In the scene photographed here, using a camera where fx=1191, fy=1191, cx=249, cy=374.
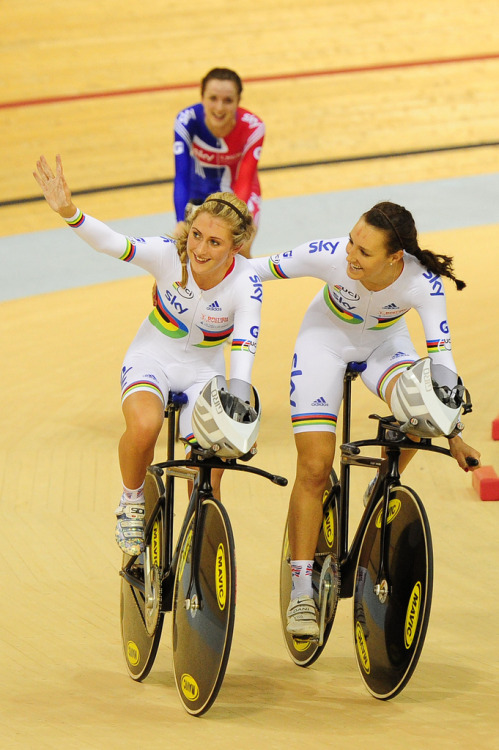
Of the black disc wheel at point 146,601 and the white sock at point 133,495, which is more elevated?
the white sock at point 133,495

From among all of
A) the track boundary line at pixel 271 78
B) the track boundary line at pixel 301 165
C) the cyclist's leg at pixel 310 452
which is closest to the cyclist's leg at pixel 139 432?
the cyclist's leg at pixel 310 452

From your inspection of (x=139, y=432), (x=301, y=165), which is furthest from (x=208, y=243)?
(x=301, y=165)

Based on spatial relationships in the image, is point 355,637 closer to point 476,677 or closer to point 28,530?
point 476,677

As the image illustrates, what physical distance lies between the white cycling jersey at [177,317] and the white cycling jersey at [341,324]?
0.17m

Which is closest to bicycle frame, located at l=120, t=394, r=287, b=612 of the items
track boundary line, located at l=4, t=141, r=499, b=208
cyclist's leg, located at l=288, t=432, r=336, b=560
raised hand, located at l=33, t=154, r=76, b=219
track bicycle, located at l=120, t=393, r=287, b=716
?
track bicycle, located at l=120, t=393, r=287, b=716

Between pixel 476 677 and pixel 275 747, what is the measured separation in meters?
0.77

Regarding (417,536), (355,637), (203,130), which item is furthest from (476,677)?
(203,130)

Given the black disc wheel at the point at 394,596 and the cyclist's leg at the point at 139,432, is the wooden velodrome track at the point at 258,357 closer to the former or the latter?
the black disc wheel at the point at 394,596

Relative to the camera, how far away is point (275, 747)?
9.21ft

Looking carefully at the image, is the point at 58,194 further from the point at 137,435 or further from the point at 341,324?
the point at 341,324

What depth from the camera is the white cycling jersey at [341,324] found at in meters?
3.34

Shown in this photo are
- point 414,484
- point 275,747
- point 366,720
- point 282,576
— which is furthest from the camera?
point 414,484

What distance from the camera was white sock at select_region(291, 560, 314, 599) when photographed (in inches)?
132

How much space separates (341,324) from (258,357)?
3562 mm
